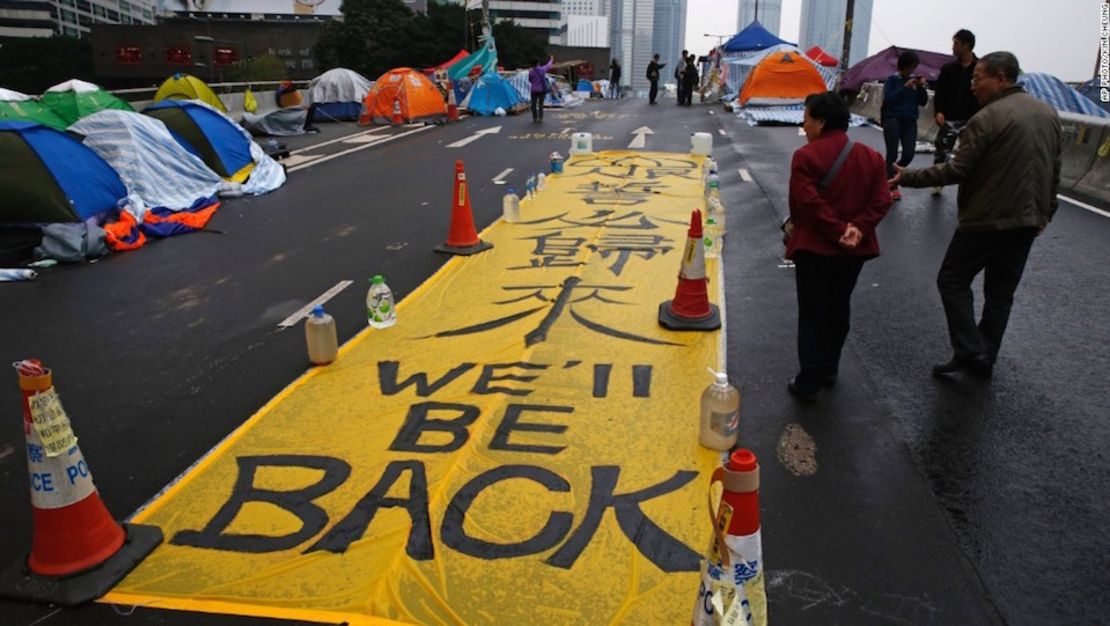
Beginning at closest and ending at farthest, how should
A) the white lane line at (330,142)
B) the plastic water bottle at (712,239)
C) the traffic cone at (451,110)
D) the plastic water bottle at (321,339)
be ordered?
the plastic water bottle at (321,339) < the plastic water bottle at (712,239) < the white lane line at (330,142) < the traffic cone at (451,110)

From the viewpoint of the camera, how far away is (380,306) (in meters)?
6.38

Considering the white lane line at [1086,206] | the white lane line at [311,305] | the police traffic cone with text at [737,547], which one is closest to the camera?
the police traffic cone with text at [737,547]

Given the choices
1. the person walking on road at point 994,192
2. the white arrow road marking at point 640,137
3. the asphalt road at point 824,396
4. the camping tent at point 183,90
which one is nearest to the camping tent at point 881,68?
the white arrow road marking at point 640,137

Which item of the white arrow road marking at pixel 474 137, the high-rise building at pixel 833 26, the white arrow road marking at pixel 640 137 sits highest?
the high-rise building at pixel 833 26

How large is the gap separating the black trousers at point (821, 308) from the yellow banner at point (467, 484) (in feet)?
2.39

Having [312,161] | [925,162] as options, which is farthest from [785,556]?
[312,161]

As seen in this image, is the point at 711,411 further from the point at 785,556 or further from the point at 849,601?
the point at 849,601

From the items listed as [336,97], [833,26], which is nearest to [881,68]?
[336,97]

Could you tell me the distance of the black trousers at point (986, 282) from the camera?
5156 millimetres

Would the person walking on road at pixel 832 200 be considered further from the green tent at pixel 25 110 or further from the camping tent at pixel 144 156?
the green tent at pixel 25 110

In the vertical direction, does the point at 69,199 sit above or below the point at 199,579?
above

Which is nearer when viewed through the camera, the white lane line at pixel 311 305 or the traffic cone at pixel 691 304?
the traffic cone at pixel 691 304

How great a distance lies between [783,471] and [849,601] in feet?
3.48

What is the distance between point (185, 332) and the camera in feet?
22.0
